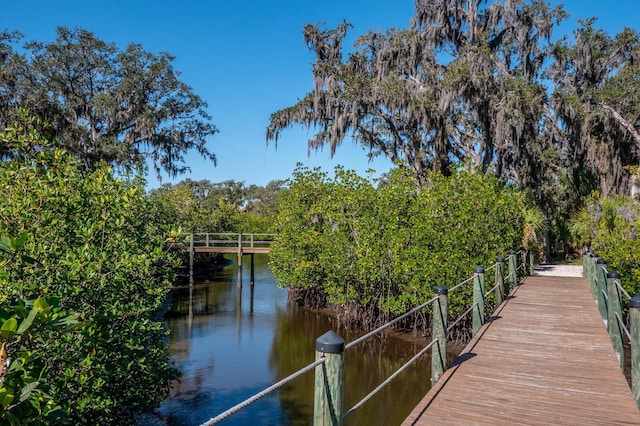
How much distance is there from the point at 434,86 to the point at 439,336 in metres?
16.5

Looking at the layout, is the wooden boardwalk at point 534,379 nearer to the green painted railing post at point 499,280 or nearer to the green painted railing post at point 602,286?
the green painted railing post at point 602,286

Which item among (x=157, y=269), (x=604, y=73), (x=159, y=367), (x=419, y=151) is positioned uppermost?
(x=604, y=73)

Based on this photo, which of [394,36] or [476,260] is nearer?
[476,260]

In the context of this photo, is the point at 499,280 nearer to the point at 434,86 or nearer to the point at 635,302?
the point at 635,302

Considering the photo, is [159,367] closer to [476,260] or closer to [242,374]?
[242,374]

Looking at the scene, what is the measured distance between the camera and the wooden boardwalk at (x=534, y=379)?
4.41 meters

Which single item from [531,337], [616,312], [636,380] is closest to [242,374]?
[531,337]

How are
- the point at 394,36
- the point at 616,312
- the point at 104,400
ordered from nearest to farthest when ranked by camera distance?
the point at 104,400 → the point at 616,312 → the point at 394,36

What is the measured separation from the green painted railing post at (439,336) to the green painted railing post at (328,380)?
2.59 metres

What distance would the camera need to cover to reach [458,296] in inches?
472

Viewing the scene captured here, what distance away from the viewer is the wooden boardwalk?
14.5ft

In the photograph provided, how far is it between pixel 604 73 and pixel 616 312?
70.1 ft

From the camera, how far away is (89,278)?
5.33 m

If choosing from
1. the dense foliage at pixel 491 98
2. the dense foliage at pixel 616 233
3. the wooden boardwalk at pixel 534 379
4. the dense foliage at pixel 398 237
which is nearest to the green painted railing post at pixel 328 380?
the wooden boardwalk at pixel 534 379
